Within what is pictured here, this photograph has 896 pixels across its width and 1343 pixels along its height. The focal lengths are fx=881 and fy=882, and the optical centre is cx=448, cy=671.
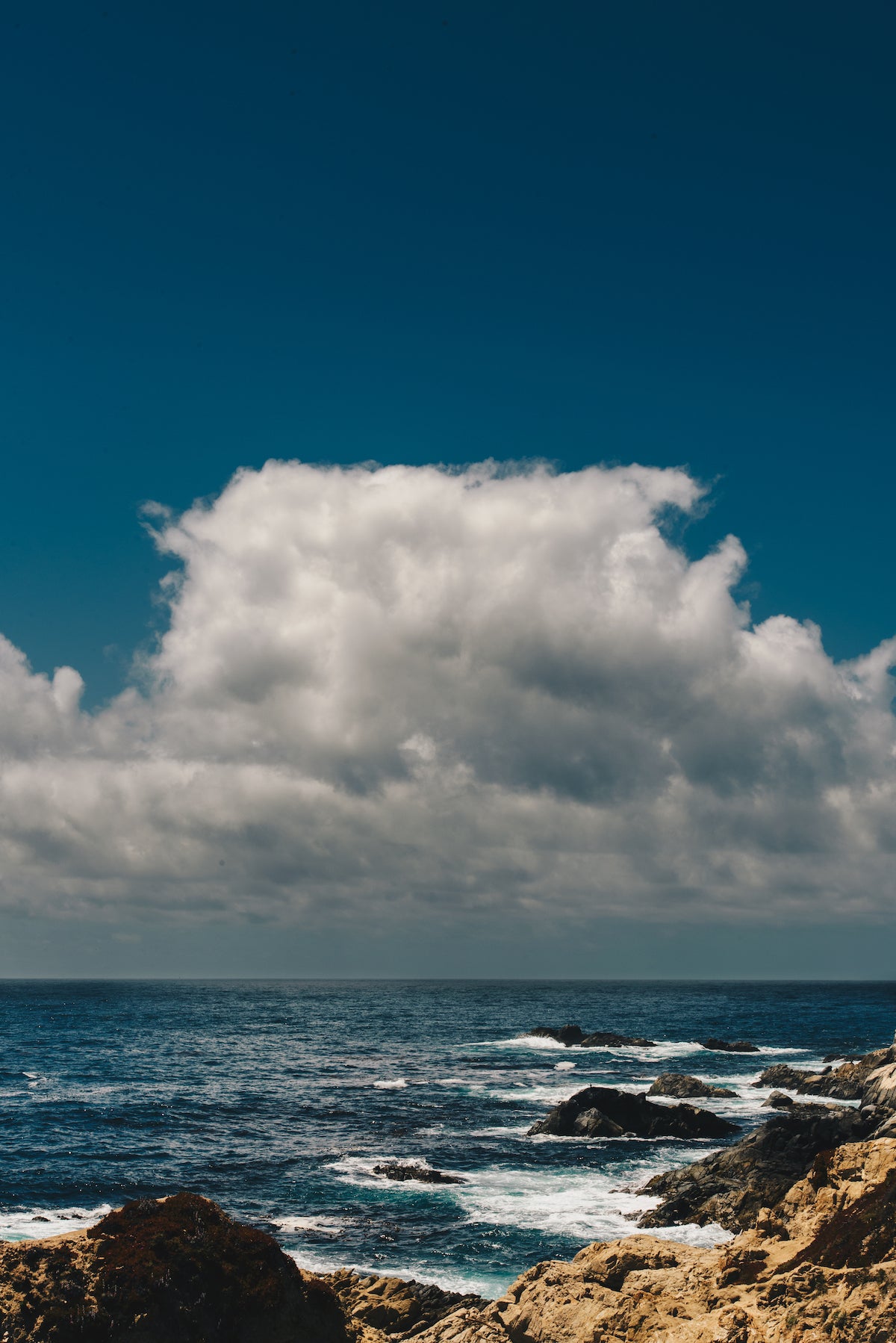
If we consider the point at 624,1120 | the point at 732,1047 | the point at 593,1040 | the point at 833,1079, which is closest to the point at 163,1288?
the point at 624,1120

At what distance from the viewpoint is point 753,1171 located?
30000 millimetres

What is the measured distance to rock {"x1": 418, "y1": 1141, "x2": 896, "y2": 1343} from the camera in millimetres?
11742

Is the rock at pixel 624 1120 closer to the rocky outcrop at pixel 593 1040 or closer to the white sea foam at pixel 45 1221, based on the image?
the white sea foam at pixel 45 1221

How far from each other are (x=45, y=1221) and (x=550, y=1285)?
25527 mm

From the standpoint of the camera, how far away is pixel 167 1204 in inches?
619

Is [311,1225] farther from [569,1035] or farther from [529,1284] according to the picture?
[569,1035]

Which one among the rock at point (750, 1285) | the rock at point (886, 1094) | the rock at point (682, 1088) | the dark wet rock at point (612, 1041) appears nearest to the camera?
the rock at point (750, 1285)

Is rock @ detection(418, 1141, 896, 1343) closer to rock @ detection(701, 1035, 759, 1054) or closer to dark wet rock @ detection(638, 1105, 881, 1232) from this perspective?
dark wet rock @ detection(638, 1105, 881, 1232)

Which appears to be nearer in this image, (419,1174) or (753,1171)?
(753,1171)

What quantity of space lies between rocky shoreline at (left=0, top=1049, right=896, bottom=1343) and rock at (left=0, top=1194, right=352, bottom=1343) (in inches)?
0.9

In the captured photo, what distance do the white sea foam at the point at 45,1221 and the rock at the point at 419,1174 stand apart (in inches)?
454

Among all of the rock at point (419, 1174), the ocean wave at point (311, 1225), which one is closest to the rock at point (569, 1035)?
the rock at point (419, 1174)

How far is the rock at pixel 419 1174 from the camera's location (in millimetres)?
37781

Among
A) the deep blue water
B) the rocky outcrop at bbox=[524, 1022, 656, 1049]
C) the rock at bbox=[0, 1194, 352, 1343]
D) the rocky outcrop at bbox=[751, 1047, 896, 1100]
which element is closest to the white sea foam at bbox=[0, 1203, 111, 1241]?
the deep blue water
